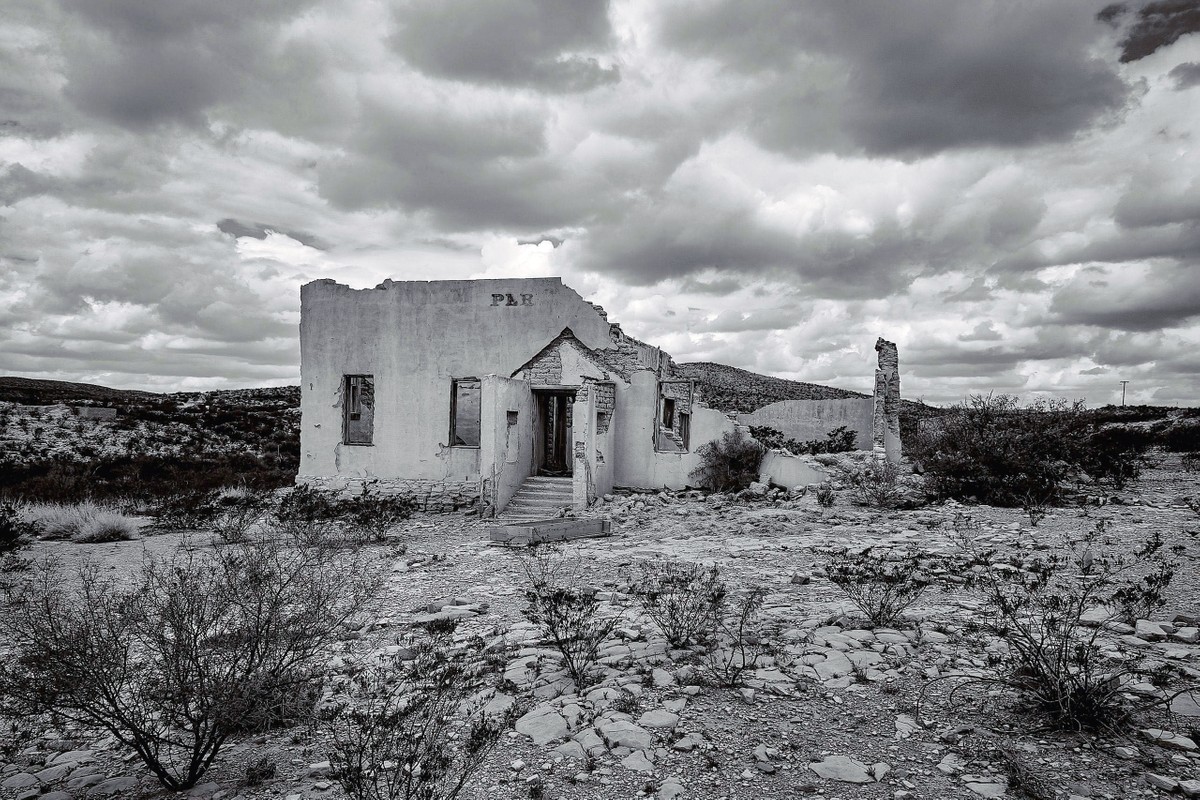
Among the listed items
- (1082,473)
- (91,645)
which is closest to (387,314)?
(91,645)

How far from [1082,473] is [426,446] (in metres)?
15.4

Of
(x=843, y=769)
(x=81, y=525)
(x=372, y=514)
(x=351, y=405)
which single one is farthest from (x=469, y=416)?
(x=843, y=769)

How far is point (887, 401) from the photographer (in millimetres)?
17859

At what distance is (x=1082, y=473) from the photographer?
588 inches

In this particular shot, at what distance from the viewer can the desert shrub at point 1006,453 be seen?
12305 millimetres

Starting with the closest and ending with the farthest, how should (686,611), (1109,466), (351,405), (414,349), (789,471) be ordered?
(686,611)
(1109,466)
(789,471)
(414,349)
(351,405)

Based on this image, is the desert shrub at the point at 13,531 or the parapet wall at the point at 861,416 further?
the parapet wall at the point at 861,416

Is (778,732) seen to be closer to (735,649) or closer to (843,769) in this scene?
(843,769)

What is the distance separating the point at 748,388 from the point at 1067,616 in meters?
46.0

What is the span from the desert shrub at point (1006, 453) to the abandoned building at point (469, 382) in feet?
8.60

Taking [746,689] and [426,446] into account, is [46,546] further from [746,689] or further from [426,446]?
[746,689]

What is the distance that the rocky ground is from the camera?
10.9ft

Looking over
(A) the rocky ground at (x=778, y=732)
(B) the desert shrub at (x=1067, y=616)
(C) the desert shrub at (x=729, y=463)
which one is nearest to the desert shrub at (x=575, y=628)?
(A) the rocky ground at (x=778, y=732)

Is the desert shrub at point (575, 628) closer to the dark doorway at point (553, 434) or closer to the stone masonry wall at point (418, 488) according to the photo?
the stone masonry wall at point (418, 488)
